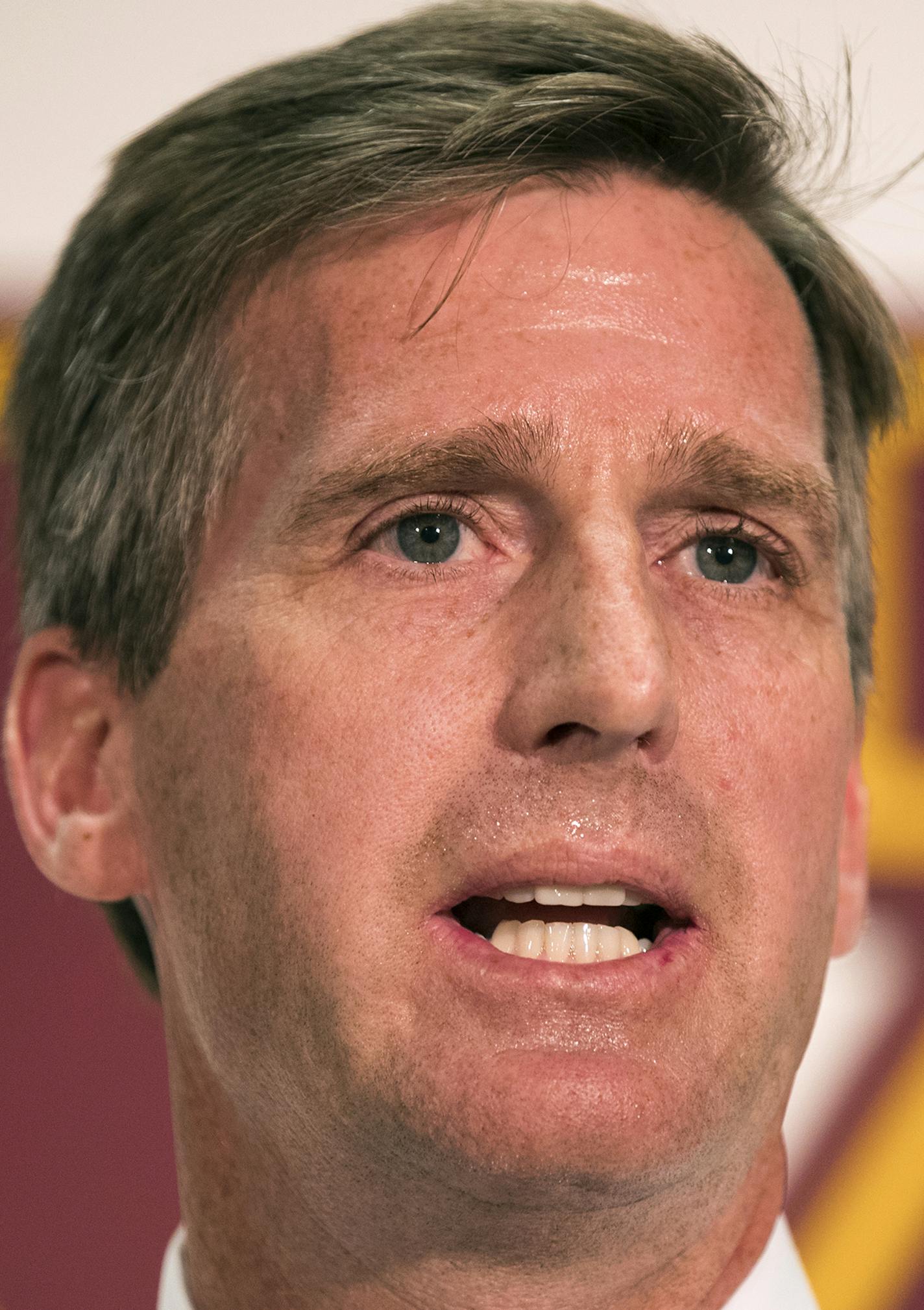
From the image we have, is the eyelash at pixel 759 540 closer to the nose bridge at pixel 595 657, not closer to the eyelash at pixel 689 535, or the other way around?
the eyelash at pixel 689 535

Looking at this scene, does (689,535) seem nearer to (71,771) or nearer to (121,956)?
(71,771)

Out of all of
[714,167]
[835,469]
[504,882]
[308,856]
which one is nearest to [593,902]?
[504,882]

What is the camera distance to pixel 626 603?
39.9 inches

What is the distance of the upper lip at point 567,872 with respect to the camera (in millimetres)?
976

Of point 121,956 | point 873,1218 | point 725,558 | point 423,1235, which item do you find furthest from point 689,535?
point 873,1218

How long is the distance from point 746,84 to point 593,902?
2.28ft

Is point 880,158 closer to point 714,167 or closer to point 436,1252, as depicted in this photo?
point 714,167

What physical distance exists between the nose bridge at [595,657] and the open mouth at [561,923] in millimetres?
97

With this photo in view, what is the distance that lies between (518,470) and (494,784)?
219 millimetres

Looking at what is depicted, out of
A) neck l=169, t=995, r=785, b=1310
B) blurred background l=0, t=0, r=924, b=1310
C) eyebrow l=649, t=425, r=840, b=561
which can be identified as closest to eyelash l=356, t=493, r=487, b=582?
eyebrow l=649, t=425, r=840, b=561

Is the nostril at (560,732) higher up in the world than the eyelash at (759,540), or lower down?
lower down

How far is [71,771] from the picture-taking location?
129cm

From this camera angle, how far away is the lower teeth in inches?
40.2

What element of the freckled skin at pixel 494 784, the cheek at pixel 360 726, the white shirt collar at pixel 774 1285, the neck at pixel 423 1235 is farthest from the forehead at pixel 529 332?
the white shirt collar at pixel 774 1285
